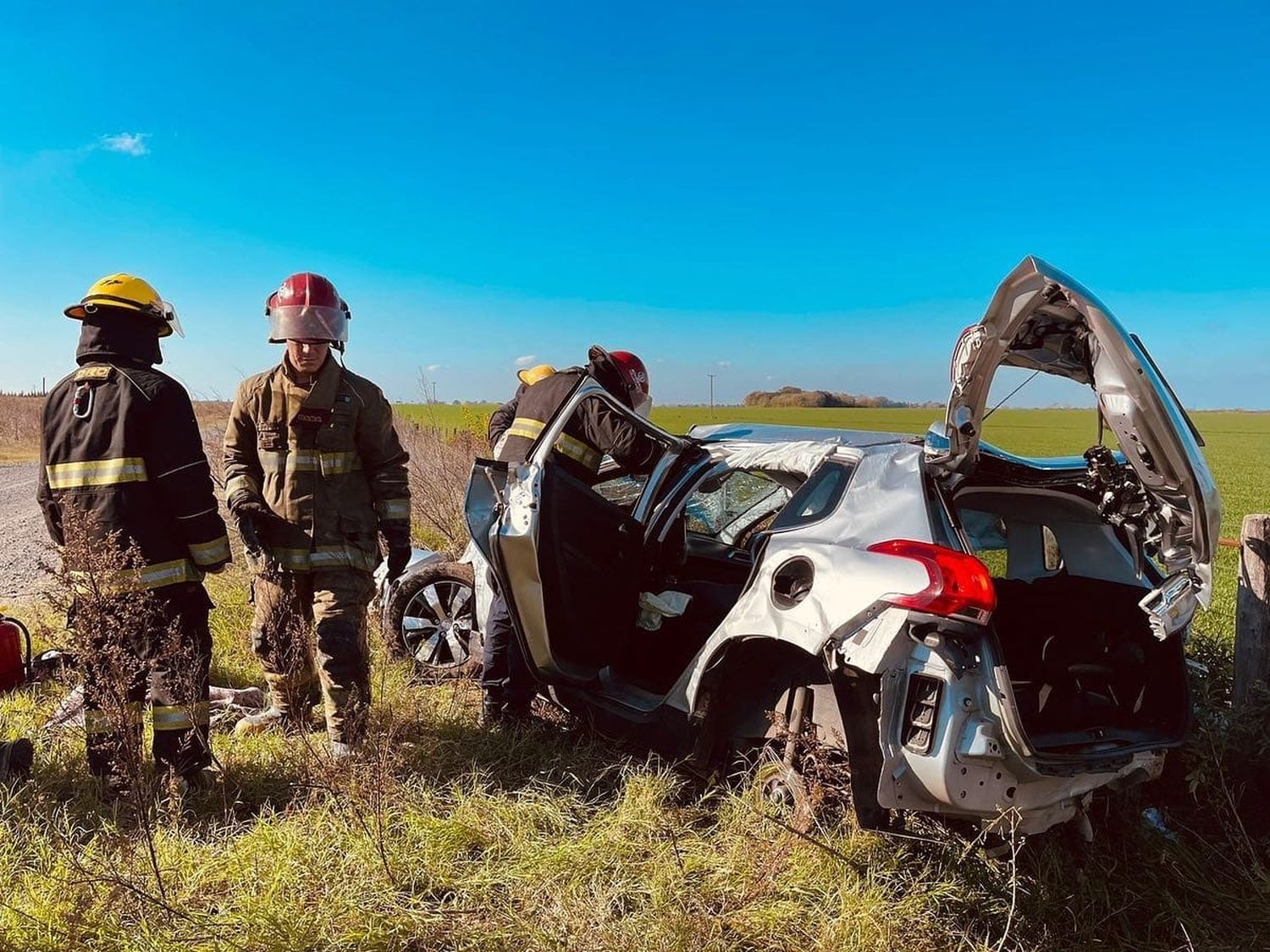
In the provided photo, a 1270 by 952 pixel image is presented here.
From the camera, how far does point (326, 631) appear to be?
3.57 metres

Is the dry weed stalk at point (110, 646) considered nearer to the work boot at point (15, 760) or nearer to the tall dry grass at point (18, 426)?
the work boot at point (15, 760)

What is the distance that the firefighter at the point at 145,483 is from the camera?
3.06m

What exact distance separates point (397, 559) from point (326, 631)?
0.43 m

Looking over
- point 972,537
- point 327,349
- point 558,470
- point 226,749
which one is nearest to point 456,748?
point 226,749

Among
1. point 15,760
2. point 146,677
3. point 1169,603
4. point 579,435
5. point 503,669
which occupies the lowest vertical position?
point 15,760

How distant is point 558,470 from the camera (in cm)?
342

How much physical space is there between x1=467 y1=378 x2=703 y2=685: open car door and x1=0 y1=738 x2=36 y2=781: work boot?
1944 mm

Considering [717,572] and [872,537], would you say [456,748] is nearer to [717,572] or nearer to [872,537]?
[717,572]

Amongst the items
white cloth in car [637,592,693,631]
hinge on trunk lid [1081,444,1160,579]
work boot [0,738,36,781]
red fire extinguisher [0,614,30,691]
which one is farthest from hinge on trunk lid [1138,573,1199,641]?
red fire extinguisher [0,614,30,691]

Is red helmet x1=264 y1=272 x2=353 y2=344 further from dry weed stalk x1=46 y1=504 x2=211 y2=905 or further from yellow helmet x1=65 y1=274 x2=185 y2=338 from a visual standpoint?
dry weed stalk x1=46 y1=504 x2=211 y2=905

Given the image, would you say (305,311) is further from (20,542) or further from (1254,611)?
(20,542)

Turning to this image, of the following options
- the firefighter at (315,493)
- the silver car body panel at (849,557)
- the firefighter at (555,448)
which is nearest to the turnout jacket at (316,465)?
the firefighter at (315,493)

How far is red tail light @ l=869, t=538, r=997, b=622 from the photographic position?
2.30 metres

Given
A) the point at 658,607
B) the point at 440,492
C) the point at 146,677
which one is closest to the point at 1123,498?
the point at 658,607
